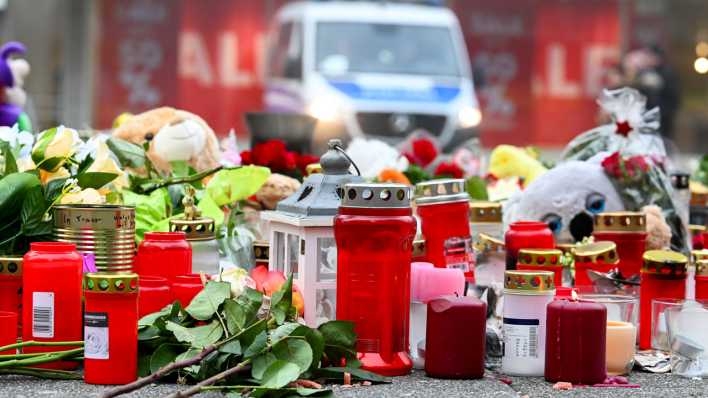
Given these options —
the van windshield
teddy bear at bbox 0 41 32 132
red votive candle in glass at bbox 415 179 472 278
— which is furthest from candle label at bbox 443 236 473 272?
the van windshield

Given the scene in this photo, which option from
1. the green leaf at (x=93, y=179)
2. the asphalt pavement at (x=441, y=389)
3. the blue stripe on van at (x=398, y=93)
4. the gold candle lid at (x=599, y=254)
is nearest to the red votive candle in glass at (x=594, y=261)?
the gold candle lid at (x=599, y=254)

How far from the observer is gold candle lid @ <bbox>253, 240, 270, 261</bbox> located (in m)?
3.41

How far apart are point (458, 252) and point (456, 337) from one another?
52cm

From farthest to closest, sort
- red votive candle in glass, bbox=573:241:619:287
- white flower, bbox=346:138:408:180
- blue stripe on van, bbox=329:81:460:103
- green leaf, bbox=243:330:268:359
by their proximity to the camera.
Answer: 1. blue stripe on van, bbox=329:81:460:103
2. white flower, bbox=346:138:408:180
3. red votive candle in glass, bbox=573:241:619:287
4. green leaf, bbox=243:330:268:359

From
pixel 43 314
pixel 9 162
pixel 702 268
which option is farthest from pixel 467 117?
pixel 43 314

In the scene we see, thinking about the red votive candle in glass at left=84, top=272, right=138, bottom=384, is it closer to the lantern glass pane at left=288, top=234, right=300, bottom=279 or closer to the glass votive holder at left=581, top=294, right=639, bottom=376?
the lantern glass pane at left=288, top=234, right=300, bottom=279

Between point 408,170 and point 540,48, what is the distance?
1342 centimetres

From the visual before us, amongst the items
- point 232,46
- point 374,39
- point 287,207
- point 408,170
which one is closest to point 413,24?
point 374,39

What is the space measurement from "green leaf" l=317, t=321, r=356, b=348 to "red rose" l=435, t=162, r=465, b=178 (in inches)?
83.0

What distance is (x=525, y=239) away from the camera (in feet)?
11.2

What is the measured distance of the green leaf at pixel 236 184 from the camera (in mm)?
3738

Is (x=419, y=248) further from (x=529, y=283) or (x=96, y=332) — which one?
(x=96, y=332)

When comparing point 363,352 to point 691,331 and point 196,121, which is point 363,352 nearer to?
point 691,331

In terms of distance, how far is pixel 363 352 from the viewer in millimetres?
2850
